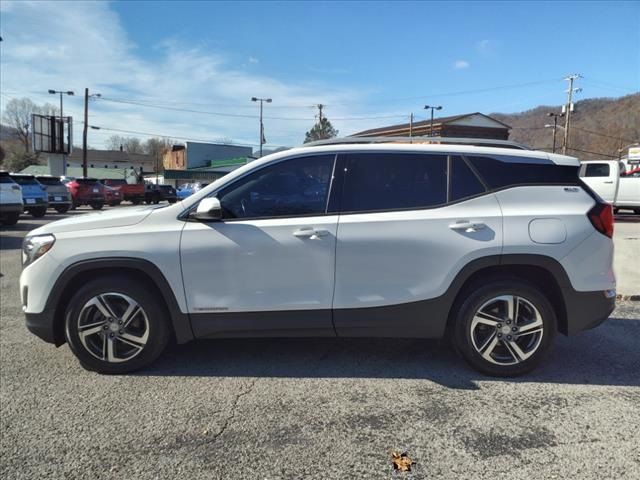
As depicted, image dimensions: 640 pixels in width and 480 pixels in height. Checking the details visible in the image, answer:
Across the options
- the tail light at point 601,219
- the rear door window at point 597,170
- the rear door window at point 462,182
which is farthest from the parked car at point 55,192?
the rear door window at point 597,170

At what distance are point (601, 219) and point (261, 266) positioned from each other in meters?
2.70

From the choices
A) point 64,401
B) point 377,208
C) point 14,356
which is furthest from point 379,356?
point 14,356

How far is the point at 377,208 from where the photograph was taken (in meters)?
3.68

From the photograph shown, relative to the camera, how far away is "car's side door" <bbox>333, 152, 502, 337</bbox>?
3.60 metres

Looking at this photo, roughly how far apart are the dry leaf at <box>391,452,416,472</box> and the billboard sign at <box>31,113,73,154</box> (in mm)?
45530

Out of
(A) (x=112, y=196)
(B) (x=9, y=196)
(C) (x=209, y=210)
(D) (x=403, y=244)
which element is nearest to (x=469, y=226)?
(D) (x=403, y=244)

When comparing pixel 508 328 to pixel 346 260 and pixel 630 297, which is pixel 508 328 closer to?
pixel 346 260

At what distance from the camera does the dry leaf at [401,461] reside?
A: 2572 mm

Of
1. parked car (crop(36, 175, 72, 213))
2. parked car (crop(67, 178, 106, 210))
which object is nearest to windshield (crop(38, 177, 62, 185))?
parked car (crop(36, 175, 72, 213))

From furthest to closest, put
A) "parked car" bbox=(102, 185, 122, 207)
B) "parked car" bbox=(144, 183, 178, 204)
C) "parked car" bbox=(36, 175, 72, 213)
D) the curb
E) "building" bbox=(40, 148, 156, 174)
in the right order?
1. "building" bbox=(40, 148, 156, 174)
2. "parked car" bbox=(144, 183, 178, 204)
3. "parked car" bbox=(102, 185, 122, 207)
4. "parked car" bbox=(36, 175, 72, 213)
5. the curb

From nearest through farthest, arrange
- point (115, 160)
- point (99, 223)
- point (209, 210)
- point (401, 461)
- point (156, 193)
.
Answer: point (401, 461)
point (209, 210)
point (99, 223)
point (156, 193)
point (115, 160)

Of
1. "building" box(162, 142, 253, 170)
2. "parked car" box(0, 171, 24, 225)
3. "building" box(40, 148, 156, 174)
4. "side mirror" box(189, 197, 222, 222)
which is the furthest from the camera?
"building" box(40, 148, 156, 174)

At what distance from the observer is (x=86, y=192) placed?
78.4ft

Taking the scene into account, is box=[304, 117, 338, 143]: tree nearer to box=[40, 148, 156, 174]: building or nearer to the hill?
the hill
